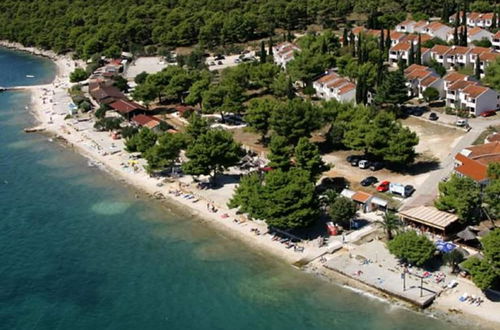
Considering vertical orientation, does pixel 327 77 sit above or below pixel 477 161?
above

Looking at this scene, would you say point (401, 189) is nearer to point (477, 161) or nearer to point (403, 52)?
point (477, 161)

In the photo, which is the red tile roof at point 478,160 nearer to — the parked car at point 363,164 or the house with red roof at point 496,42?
the parked car at point 363,164

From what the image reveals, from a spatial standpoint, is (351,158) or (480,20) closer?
(351,158)

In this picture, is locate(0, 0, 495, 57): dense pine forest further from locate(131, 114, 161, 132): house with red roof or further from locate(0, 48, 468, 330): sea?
locate(0, 48, 468, 330): sea

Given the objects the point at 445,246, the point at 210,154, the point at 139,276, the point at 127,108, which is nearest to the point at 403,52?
the point at 127,108

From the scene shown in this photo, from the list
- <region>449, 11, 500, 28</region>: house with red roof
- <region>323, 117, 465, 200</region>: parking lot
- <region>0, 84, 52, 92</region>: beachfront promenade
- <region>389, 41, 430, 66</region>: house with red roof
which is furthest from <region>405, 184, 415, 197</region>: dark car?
<region>0, 84, 52, 92</region>: beachfront promenade

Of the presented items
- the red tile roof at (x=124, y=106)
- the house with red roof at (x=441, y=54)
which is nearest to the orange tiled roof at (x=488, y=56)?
the house with red roof at (x=441, y=54)
